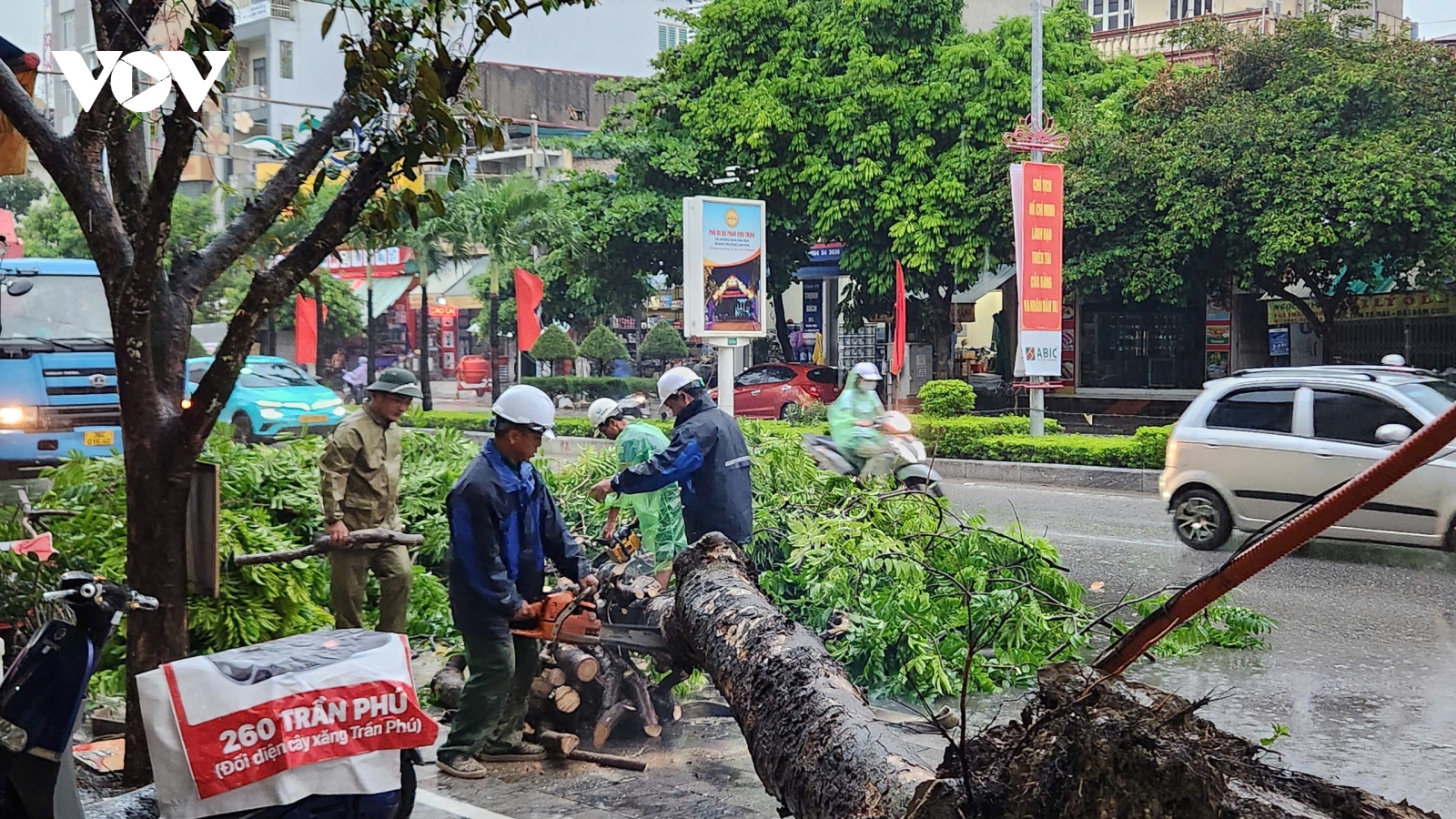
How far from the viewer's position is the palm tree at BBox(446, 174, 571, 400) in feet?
90.2

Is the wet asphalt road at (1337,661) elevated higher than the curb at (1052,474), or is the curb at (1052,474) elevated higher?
the curb at (1052,474)

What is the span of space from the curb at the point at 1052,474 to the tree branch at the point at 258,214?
10503 millimetres

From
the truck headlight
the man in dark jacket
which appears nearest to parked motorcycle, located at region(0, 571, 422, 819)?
the man in dark jacket

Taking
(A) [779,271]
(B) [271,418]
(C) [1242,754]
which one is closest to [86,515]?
(C) [1242,754]

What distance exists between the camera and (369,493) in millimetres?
6617

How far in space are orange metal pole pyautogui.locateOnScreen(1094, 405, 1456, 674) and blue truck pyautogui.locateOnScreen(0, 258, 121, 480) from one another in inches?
505

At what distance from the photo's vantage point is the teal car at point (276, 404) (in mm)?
18578

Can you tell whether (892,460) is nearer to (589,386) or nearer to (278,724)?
(278,724)

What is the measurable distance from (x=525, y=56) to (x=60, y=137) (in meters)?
38.0

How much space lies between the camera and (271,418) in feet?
61.1

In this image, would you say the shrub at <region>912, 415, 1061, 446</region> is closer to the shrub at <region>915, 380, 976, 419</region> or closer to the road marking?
the shrub at <region>915, 380, 976, 419</region>

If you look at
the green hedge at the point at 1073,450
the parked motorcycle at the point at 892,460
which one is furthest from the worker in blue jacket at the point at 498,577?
the green hedge at the point at 1073,450

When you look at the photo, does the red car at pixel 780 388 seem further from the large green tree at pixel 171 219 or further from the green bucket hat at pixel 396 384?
the large green tree at pixel 171 219

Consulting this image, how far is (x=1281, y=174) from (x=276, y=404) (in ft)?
52.9
